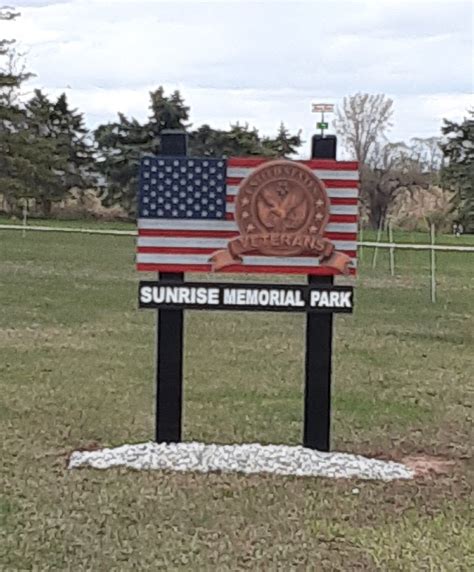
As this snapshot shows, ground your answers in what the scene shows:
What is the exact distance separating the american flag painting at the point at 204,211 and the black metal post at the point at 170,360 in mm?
127

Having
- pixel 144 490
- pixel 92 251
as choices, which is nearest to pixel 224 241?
pixel 144 490

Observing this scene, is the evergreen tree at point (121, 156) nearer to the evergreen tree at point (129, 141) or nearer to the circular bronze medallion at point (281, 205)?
the evergreen tree at point (129, 141)

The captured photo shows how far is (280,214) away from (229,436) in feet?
5.19

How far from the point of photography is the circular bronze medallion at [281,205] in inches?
233

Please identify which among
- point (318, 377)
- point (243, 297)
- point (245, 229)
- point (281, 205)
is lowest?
point (318, 377)

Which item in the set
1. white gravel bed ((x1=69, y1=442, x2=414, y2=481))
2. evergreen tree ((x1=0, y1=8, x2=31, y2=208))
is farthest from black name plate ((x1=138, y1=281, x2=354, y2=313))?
evergreen tree ((x1=0, y1=8, x2=31, y2=208))

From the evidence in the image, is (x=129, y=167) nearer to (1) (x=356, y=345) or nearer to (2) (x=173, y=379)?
(1) (x=356, y=345)

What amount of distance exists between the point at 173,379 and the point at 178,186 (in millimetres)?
1046

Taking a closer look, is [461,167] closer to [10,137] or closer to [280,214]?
[10,137]

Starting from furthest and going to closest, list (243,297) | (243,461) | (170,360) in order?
(170,360)
(243,297)
(243,461)

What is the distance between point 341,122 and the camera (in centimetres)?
4997

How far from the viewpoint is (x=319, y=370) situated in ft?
20.2

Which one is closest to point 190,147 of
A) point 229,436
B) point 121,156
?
point 121,156

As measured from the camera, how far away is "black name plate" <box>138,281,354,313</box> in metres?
6.00
